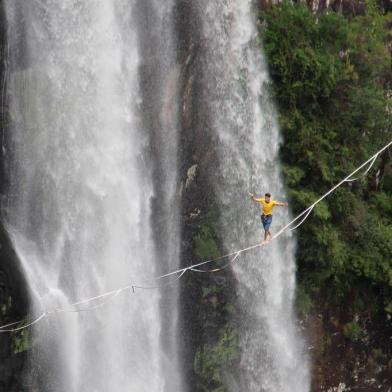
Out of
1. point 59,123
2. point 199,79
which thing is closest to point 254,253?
point 199,79

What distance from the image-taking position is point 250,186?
12.3 meters

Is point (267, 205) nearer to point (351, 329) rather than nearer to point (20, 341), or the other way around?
point (20, 341)

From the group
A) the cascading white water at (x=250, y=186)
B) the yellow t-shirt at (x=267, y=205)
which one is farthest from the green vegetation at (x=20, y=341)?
the yellow t-shirt at (x=267, y=205)

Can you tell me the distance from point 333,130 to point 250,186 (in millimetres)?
2115

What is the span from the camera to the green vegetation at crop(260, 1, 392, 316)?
11898mm

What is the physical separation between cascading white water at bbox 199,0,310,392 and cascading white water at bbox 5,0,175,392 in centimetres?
159

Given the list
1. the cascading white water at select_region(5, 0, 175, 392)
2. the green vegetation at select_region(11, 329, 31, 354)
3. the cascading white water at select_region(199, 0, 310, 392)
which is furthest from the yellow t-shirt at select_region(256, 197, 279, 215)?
the green vegetation at select_region(11, 329, 31, 354)

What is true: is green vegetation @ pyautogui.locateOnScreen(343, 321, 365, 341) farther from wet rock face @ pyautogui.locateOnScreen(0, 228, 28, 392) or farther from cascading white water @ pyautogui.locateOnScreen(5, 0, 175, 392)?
wet rock face @ pyautogui.locateOnScreen(0, 228, 28, 392)

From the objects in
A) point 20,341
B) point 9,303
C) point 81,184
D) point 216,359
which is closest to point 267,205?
point 81,184

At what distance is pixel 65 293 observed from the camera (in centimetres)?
1104

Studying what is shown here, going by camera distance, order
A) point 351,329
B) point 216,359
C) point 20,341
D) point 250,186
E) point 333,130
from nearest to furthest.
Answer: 1. point 20,341
2. point 250,186
3. point 333,130
4. point 216,359
5. point 351,329

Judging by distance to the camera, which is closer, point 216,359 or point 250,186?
point 250,186

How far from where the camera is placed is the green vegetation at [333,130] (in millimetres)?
11898

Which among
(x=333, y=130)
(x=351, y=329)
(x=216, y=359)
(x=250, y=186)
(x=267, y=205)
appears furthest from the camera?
(x=351, y=329)
